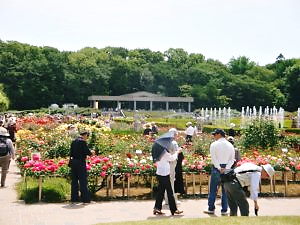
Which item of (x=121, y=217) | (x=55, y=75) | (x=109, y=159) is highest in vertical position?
(x=55, y=75)

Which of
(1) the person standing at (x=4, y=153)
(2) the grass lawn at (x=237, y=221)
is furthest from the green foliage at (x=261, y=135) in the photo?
(2) the grass lawn at (x=237, y=221)

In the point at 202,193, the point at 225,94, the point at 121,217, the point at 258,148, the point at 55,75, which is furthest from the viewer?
the point at 225,94

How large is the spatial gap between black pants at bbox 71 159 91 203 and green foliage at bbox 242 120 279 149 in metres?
10.2

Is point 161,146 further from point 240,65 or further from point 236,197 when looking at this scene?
point 240,65

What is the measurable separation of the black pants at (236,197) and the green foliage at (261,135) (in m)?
11.0

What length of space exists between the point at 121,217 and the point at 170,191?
0.99 meters

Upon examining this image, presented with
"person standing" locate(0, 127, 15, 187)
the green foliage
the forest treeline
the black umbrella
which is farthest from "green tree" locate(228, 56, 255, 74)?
the black umbrella

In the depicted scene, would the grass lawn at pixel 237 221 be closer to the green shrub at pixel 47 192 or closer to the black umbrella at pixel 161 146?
the black umbrella at pixel 161 146

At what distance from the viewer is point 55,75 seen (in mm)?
75812

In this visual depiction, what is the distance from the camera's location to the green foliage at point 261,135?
1900cm

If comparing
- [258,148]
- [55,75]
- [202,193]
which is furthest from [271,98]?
[202,193]

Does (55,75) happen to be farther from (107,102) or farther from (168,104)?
(168,104)

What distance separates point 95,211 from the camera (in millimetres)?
9398

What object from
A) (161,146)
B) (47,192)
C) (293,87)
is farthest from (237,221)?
(293,87)
